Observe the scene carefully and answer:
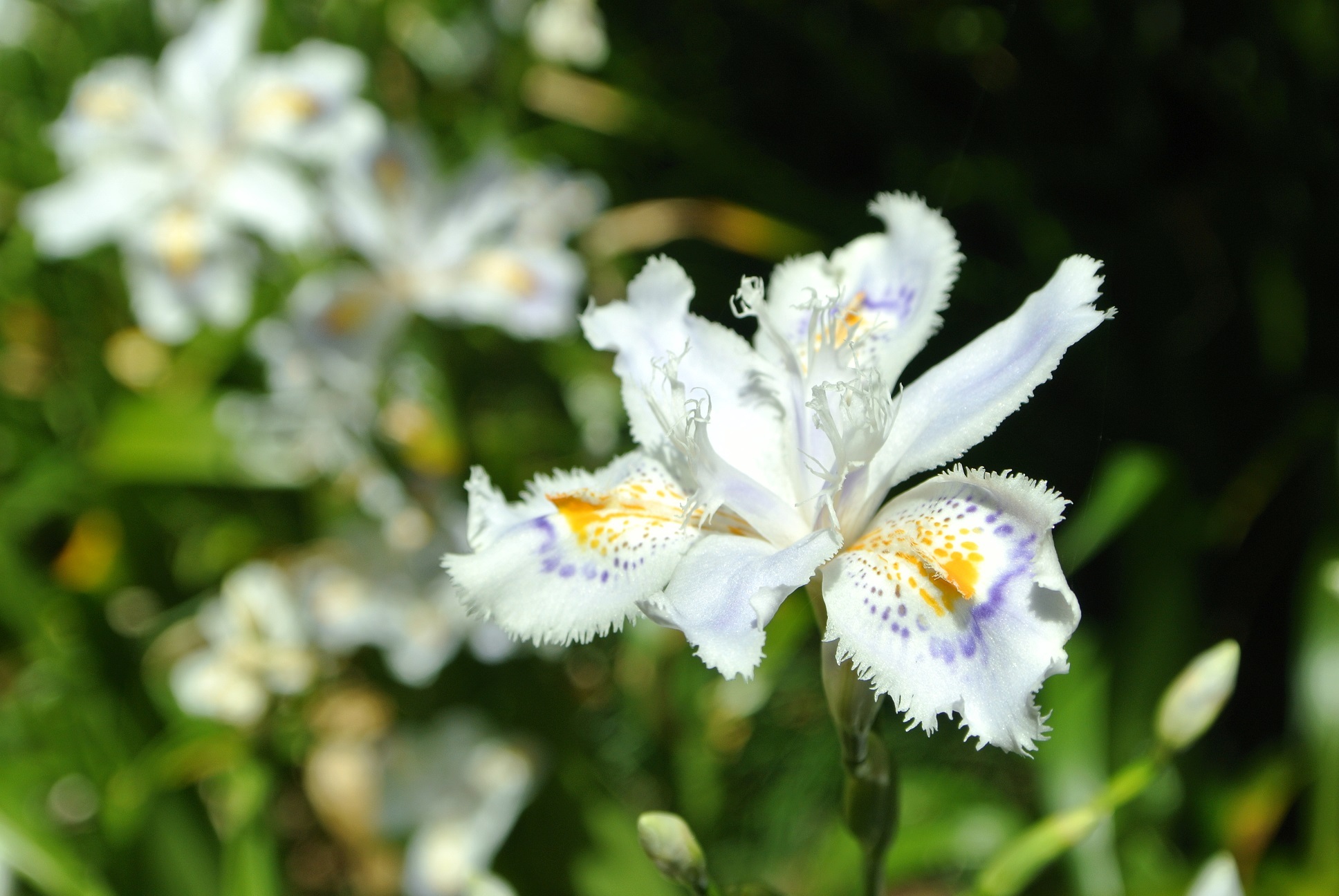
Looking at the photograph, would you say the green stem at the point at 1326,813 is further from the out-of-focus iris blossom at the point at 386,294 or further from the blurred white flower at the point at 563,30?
the blurred white flower at the point at 563,30

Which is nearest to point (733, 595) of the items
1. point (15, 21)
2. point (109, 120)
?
point (109, 120)

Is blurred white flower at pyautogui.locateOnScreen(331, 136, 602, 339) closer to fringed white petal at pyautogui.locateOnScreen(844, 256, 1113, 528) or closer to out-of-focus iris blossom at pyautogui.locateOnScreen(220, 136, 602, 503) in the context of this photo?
out-of-focus iris blossom at pyautogui.locateOnScreen(220, 136, 602, 503)

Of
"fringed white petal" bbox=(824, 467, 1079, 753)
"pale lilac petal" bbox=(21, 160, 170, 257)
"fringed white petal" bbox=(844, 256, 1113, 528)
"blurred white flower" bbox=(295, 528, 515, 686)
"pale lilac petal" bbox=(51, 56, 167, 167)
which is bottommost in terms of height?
"blurred white flower" bbox=(295, 528, 515, 686)

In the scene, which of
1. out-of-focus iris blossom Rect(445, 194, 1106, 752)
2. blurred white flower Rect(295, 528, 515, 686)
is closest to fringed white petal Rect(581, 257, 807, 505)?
out-of-focus iris blossom Rect(445, 194, 1106, 752)

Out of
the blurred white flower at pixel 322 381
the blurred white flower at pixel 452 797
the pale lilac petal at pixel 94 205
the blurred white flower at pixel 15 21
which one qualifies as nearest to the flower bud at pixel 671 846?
the blurred white flower at pixel 452 797

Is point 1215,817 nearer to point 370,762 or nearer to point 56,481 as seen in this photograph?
point 370,762

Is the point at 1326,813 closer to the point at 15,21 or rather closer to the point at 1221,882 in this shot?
the point at 1221,882
